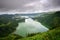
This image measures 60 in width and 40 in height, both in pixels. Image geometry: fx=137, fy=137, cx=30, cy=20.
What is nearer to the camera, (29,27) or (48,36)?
(48,36)

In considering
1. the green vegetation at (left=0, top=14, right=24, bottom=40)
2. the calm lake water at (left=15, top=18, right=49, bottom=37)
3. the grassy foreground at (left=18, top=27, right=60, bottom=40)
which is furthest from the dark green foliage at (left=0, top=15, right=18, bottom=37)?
the grassy foreground at (left=18, top=27, right=60, bottom=40)

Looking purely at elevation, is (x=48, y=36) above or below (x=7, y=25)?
below

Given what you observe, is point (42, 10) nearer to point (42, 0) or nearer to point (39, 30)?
point (42, 0)

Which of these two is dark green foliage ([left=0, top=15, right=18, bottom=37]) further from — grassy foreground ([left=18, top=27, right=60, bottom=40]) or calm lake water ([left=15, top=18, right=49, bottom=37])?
grassy foreground ([left=18, top=27, right=60, bottom=40])

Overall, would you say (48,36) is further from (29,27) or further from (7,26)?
(7,26)

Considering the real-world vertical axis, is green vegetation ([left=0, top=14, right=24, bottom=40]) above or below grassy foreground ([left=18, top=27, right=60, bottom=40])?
above

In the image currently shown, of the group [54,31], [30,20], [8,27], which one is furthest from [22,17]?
[54,31]

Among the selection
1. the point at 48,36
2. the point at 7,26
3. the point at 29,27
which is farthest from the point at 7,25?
the point at 48,36

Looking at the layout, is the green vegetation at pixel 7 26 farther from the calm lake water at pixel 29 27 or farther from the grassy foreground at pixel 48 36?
the grassy foreground at pixel 48 36
